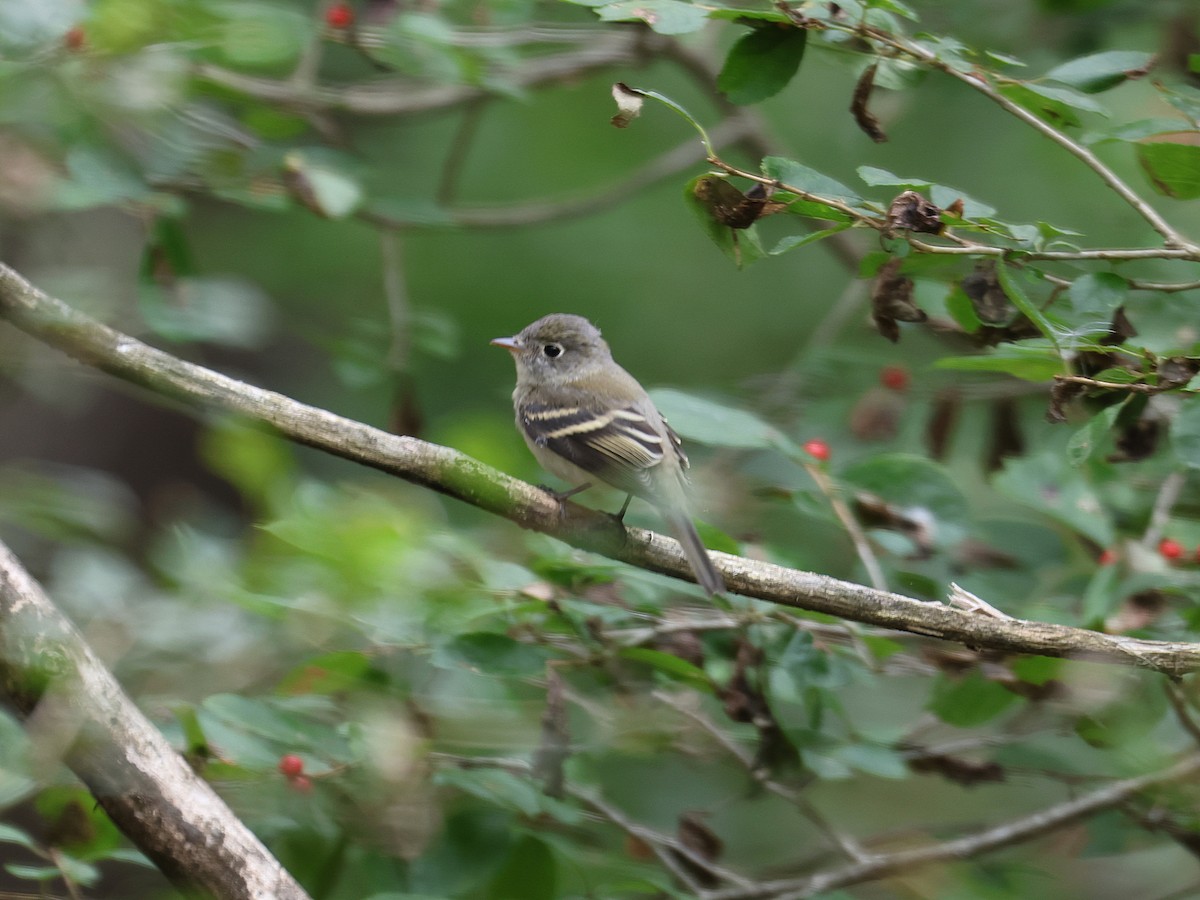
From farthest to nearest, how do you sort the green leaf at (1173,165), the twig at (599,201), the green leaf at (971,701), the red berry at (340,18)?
the twig at (599,201) → the red berry at (340,18) → the green leaf at (971,701) → the green leaf at (1173,165)

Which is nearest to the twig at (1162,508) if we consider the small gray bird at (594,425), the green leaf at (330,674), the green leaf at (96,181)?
the small gray bird at (594,425)

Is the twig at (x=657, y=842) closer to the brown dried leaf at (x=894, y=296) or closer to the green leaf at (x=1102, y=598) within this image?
the green leaf at (x=1102, y=598)

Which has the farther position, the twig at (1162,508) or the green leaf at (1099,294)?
the twig at (1162,508)

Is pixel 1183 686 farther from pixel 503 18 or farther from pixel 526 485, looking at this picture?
pixel 503 18

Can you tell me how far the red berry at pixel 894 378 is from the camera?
4305 millimetres

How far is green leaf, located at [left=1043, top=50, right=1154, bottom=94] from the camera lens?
8.45 ft

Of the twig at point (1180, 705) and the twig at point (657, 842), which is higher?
the twig at point (1180, 705)

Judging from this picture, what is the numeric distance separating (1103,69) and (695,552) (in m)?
1.30

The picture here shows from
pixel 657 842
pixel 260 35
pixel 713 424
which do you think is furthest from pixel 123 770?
pixel 260 35

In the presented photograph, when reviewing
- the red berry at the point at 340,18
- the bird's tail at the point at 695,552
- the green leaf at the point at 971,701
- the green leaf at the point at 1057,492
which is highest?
the red berry at the point at 340,18

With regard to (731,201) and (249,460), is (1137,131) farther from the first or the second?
(249,460)

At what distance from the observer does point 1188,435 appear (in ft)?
7.73

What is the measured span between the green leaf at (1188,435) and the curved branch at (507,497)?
15.1 inches

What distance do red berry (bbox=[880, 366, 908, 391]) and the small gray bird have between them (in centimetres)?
82
